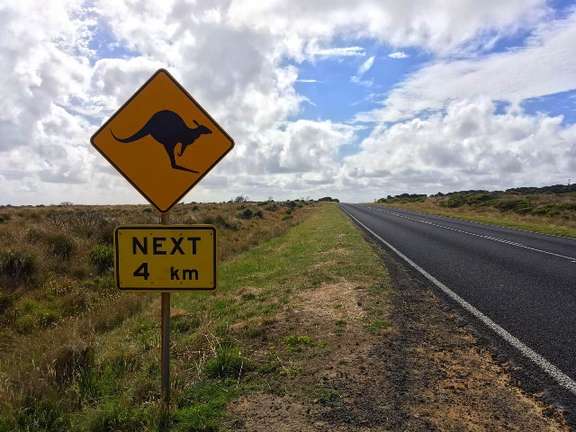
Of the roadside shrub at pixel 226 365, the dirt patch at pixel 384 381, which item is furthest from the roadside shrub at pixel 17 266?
the roadside shrub at pixel 226 365

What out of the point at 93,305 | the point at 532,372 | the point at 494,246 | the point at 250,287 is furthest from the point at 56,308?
the point at 494,246

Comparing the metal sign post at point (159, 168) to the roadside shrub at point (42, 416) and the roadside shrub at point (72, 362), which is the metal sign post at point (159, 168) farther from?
the roadside shrub at point (72, 362)

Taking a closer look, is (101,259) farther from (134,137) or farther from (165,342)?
(134,137)

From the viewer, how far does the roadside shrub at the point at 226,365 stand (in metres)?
4.73

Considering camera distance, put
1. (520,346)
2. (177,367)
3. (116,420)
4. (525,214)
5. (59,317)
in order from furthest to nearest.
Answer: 1. (525,214)
2. (59,317)
3. (520,346)
4. (177,367)
5. (116,420)

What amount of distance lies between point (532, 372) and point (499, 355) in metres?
0.52

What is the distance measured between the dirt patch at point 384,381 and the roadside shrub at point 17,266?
26.6ft

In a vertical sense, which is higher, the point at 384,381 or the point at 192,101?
the point at 192,101

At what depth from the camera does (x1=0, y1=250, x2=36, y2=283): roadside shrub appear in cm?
1191

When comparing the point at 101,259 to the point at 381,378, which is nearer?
the point at 381,378

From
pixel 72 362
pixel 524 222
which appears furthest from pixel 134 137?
pixel 524 222

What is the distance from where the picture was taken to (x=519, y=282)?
9.34m

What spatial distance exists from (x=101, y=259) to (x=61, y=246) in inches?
68.7

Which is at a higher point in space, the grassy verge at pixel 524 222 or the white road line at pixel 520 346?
the white road line at pixel 520 346
